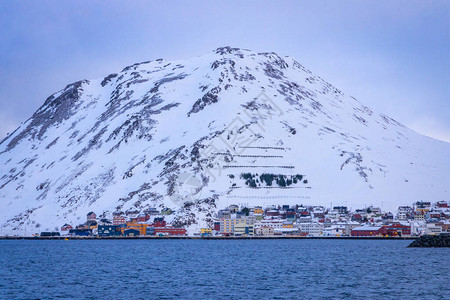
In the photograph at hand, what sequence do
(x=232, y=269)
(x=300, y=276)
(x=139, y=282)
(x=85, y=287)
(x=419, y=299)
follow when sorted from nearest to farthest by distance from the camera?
(x=419, y=299) < (x=85, y=287) < (x=139, y=282) < (x=300, y=276) < (x=232, y=269)

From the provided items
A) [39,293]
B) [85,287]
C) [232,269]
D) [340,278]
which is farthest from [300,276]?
[39,293]

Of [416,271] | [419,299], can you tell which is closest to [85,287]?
[419,299]

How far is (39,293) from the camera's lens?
73062mm

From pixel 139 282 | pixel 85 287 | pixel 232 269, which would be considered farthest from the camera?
pixel 232 269

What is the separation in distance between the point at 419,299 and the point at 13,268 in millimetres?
73698

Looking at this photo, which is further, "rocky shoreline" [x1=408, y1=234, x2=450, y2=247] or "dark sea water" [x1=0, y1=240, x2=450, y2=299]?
"rocky shoreline" [x1=408, y1=234, x2=450, y2=247]

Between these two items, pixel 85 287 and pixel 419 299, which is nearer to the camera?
pixel 419 299

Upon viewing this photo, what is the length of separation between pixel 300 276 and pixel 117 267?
3554cm

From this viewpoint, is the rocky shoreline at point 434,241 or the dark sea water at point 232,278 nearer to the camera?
the dark sea water at point 232,278

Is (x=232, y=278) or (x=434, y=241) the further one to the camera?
(x=434, y=241)

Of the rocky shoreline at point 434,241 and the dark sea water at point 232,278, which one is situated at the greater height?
the rocky shoreline at point 434,241

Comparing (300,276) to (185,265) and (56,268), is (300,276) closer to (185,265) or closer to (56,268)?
(185,265)

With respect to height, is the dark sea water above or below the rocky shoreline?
below

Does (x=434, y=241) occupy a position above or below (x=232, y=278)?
above
